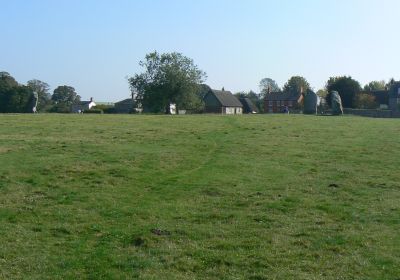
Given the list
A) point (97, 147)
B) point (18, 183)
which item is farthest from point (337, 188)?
point (97, 147)

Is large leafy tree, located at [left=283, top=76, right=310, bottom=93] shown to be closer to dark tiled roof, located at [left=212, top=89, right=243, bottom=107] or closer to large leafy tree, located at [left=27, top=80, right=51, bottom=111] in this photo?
dark tiled roof, located at [left=212, top=89, right=243, bottom=107]

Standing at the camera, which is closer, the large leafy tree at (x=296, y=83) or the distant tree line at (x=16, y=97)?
the distant tree line at (x=16, y=97)

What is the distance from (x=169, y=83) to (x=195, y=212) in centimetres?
8713

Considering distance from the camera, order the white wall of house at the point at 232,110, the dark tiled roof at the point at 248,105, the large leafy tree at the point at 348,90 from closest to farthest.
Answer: the large leafy tree at the point at 348,90 → the white wall of house at the point at 232,110 → the dark tiled roof at the point at 248,105

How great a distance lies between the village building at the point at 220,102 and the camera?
13450cm

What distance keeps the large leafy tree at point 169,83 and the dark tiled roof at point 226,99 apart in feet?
100

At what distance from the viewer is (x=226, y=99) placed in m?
140

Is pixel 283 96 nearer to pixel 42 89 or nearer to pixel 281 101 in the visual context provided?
pixel 281 101

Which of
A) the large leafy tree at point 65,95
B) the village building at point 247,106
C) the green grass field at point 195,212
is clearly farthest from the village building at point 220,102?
the green grass field at point 195,212

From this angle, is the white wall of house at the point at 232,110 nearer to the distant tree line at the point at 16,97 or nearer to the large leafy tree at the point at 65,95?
the distant tree line at the point at 16,97

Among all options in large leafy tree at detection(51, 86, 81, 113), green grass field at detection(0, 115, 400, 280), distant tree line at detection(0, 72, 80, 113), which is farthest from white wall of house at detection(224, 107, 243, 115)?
green grass field at detection(0, 115, 400, 280)

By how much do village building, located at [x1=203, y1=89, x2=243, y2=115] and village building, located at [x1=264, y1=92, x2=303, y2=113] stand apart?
17.5 metres

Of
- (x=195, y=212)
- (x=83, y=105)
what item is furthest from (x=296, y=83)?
(x=195, y=212)

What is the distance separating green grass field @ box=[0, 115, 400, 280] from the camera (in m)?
10.9
